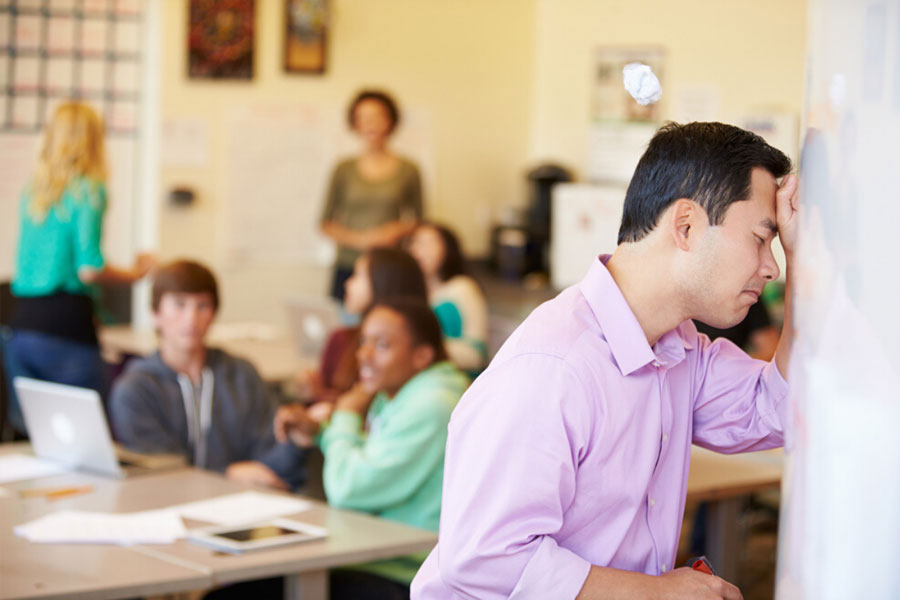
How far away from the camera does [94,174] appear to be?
429cm

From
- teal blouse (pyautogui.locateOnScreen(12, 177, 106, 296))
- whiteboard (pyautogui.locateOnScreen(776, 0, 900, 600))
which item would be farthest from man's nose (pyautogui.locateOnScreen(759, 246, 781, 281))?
teal blouse (pyautogui.locateOnScreen(12, 177, 106, 296))

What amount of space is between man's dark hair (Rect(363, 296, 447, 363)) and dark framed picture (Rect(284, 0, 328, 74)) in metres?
3.61

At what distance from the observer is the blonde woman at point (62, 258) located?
4230 millimetres

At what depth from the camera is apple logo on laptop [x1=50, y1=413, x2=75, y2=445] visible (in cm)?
308

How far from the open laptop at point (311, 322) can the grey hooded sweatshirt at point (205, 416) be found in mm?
1214

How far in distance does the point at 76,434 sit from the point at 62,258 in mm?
1380

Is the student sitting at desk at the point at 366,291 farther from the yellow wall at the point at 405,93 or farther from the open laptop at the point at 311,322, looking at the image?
the yellow wall at the point at 405,93

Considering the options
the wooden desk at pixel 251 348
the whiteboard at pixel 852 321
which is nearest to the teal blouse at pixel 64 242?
the wooden desk at pixel 251 348

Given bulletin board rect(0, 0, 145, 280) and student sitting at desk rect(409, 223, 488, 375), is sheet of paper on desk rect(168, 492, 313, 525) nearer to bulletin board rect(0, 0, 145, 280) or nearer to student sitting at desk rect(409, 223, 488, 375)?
student sitting at desk rect(409, 223, 488, 375)

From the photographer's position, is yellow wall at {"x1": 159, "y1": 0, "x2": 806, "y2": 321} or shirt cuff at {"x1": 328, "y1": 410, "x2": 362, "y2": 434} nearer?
shirt cuff at {"x1": 328, "y1": 410, "x2": 362, "y2": 434}

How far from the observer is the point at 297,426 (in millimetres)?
3107

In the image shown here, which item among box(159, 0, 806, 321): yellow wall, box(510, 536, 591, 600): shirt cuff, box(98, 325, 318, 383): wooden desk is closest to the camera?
box(510, 536, 591, 600): shirt cuff

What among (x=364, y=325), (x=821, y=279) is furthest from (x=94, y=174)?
(x=821, y=279)

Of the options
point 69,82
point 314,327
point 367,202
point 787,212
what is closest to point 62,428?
point 314,327
